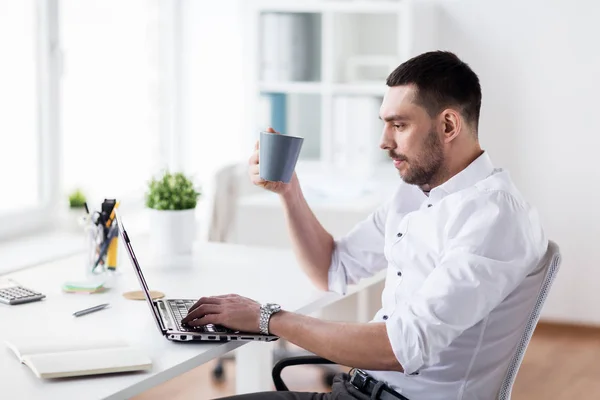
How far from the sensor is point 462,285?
1.56 m

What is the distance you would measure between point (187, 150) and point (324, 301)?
2687 millimetres

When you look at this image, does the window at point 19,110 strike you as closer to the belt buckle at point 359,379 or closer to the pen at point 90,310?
the pen at point 90,310

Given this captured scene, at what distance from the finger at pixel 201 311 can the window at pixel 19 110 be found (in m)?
1.78

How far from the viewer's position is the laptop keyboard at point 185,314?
67.5 inches

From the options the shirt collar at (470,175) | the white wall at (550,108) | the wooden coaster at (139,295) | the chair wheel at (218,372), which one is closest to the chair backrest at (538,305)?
the shirt collar at (470,175)

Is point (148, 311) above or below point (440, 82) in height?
below

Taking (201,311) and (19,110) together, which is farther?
(19,110)

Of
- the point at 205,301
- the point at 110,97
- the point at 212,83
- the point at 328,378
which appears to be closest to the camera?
the point at 205,301

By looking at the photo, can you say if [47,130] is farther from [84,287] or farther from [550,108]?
[550,108]

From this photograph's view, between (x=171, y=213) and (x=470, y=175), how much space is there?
90 cm

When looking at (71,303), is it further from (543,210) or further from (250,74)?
(543,210)

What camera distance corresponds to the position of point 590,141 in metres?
4.19

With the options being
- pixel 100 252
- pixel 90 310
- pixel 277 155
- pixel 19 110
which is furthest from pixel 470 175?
pixel 19 110

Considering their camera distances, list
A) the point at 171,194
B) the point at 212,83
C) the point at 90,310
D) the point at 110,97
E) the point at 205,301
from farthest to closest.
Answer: the point at 212,83 → the point at 110,97 → the point at 171,194 → the point at 90,310 → the point at 205,301
